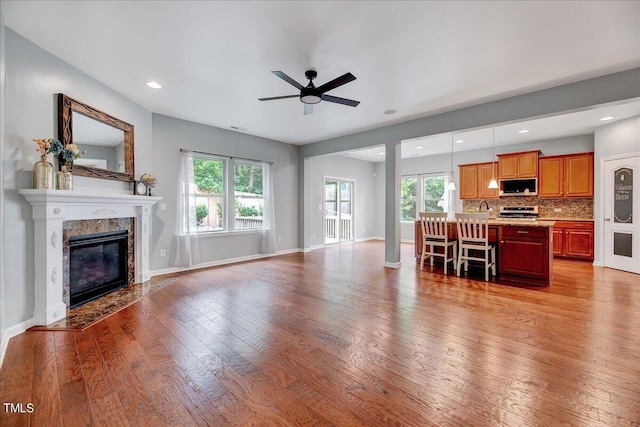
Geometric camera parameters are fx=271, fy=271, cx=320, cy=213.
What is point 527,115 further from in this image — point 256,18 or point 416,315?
point 256,18

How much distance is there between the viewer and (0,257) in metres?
2.18

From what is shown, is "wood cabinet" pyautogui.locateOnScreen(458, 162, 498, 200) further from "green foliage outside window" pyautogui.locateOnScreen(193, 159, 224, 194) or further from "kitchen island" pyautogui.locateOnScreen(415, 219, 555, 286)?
"green foliage outside window" pyautogui.locateOnScreen(193, 159, 224, 194)

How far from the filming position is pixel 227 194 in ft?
18.4

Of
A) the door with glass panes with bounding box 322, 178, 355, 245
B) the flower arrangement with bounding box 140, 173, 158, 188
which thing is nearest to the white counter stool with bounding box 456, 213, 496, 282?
the door with glass panes with bounding box 322, 178, 355, 245

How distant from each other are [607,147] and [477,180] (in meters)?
2.51

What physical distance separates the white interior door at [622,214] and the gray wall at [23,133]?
8597 mm

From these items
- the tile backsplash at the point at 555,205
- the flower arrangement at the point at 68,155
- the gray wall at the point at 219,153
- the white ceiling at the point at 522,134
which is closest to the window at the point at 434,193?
the white ceiling at the point at 522,134

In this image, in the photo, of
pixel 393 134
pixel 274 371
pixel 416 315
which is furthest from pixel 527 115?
pixel 274 371

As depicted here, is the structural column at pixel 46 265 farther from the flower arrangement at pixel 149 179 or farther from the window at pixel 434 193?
the window at pixel 434 193

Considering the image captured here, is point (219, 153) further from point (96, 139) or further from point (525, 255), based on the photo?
point (525, 255)

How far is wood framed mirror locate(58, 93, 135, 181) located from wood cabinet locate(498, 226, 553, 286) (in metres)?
5.93

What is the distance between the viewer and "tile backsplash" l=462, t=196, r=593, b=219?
6.11m

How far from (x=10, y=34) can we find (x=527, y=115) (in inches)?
230

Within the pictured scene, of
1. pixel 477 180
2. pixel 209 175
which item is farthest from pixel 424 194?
pixel 209 175
